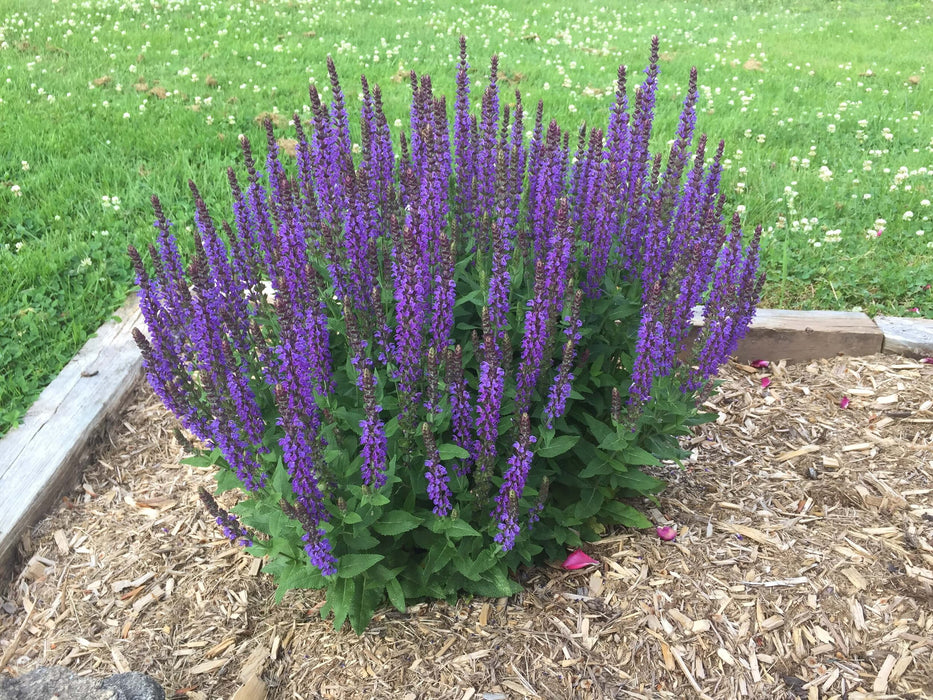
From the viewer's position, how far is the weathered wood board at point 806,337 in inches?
215

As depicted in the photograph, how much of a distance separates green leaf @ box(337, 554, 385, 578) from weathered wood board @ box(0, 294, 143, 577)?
2.37 meters

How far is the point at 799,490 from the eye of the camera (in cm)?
436

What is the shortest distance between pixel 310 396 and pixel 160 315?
0.88 m

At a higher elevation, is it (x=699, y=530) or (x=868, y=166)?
(x=868, y=166)

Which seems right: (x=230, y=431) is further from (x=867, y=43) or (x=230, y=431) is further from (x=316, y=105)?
(x=867, y=43)

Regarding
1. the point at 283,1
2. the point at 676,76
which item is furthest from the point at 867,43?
the point at 283,1

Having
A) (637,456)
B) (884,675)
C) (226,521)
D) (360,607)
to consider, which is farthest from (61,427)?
(884,675)

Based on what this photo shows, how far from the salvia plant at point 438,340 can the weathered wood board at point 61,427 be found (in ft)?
5.77

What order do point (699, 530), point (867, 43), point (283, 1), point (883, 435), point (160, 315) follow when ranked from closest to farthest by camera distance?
1. point (160, 315)
2. point (699, 530)
3. point (883, 435)
4. point (867, 43)
5. point (283, 1)

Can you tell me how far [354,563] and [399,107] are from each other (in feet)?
21.8

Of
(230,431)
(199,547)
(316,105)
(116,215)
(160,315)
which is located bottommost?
(199,547)

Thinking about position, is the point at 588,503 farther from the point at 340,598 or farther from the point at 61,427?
the point at 61,427

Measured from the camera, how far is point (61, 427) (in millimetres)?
4770

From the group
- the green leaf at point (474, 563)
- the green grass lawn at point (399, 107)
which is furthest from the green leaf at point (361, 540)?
the green grass lawn at point (399, 107)
